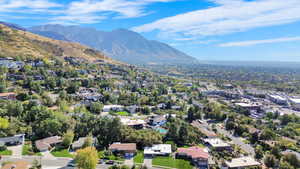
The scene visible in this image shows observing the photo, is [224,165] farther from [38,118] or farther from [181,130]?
[38,118]

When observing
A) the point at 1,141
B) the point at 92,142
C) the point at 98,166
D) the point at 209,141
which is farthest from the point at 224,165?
the point at 1,141

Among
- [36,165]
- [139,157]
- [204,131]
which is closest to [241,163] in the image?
[204,131]

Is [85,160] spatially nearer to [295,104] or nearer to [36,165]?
[36,165]

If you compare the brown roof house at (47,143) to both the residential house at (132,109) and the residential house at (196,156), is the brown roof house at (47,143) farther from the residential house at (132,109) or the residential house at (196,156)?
the residential house at (132,109)

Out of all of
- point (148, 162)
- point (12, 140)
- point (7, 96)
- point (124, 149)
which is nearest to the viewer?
point (148, 162)

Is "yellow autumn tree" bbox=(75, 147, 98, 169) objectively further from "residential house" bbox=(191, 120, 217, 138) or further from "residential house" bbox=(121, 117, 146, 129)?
"residential house" bbox=(191, 120, 217, 138)

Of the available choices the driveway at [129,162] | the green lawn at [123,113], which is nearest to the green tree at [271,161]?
the driveway at [129,162]
